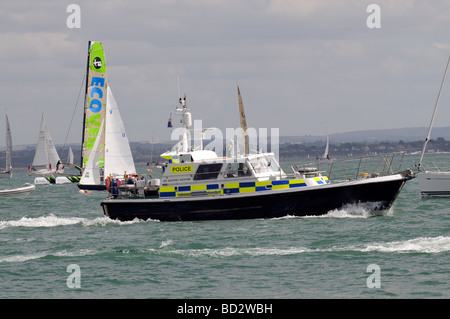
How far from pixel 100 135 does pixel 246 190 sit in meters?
21.1

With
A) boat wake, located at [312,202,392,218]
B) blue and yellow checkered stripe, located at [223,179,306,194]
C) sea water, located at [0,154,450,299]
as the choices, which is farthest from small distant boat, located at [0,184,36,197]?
boat wake, located at [312,202,392,218]

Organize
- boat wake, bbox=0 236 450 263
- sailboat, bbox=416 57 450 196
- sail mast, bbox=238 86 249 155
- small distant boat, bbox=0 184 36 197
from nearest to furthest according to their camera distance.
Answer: boat wake, bbox=0 236 450 263 < sail mast, bbox=238 86 249 155 < sailboat, bbox=416 57 450 196 < small distant boat, bbox=0 184 36 197

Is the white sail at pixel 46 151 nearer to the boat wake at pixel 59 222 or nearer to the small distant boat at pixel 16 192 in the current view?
the small distant boat at pixel 16 192

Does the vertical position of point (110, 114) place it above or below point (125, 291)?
above

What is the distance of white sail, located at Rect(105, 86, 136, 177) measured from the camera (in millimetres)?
43812

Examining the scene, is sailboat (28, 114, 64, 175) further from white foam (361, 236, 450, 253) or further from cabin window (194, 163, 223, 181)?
white foam (361, 236, 450, 253)

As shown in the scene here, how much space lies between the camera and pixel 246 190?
95.2 ft

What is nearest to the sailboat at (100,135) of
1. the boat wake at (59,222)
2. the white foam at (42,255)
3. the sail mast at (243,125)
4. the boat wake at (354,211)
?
the boat wake at (59,222)

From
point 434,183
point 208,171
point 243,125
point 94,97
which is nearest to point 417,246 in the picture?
point 208,171

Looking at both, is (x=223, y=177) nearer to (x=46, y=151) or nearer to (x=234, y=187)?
(x=234, y=187)
